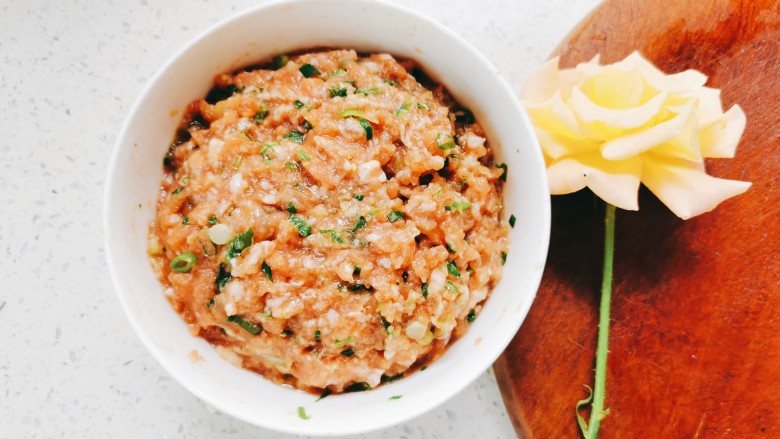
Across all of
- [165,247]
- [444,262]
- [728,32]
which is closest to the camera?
[444,262]

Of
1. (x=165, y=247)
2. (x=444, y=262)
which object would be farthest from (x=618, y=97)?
(x=165, y=247)

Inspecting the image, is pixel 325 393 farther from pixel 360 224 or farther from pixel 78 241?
pixel 78 241

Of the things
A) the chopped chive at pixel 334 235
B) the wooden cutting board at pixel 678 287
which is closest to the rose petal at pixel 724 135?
the wooden cutting board at pixel 678 287

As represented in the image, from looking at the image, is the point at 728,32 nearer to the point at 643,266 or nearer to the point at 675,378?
the point at 643,266

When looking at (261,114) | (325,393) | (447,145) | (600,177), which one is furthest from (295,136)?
(600,177)

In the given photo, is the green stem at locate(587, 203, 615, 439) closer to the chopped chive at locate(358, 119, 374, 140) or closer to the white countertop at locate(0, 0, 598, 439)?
the white countertop at locate(0, 0, 598, 439)
